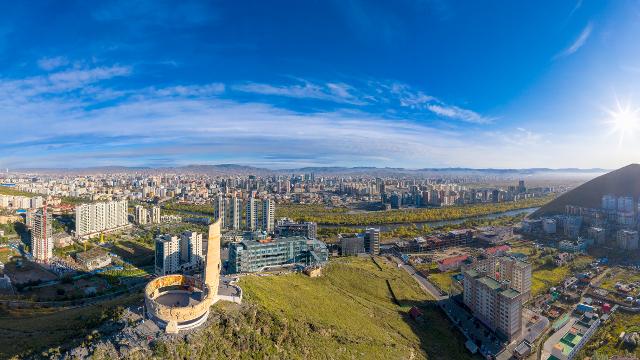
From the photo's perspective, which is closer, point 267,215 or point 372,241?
point 372,241

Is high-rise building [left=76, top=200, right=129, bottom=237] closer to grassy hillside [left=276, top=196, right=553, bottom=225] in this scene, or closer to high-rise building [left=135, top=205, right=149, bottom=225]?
high-rise building [left=135, top=205, right=149, bottom=225]

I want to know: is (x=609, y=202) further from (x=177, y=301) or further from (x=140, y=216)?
(x=140, y=216)

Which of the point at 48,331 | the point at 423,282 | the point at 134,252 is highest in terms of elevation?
the point at 48,331

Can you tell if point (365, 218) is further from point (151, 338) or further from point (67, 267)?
point (151, 338)

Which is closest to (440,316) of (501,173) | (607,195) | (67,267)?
(67,267)

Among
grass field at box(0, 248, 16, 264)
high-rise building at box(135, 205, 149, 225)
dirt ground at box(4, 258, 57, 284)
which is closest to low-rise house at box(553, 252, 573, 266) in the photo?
dirt ground at box(4, 258, 57, 284)

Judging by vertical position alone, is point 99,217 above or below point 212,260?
below

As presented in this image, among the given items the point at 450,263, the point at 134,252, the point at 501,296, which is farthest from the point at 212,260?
the point at 134,252

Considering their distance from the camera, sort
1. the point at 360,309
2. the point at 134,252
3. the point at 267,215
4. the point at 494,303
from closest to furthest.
→ the point at 494,303 → the point at 360,309 → the point at 134,252 → the point at 267,215

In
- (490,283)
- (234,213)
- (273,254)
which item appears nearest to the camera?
(490,283)
